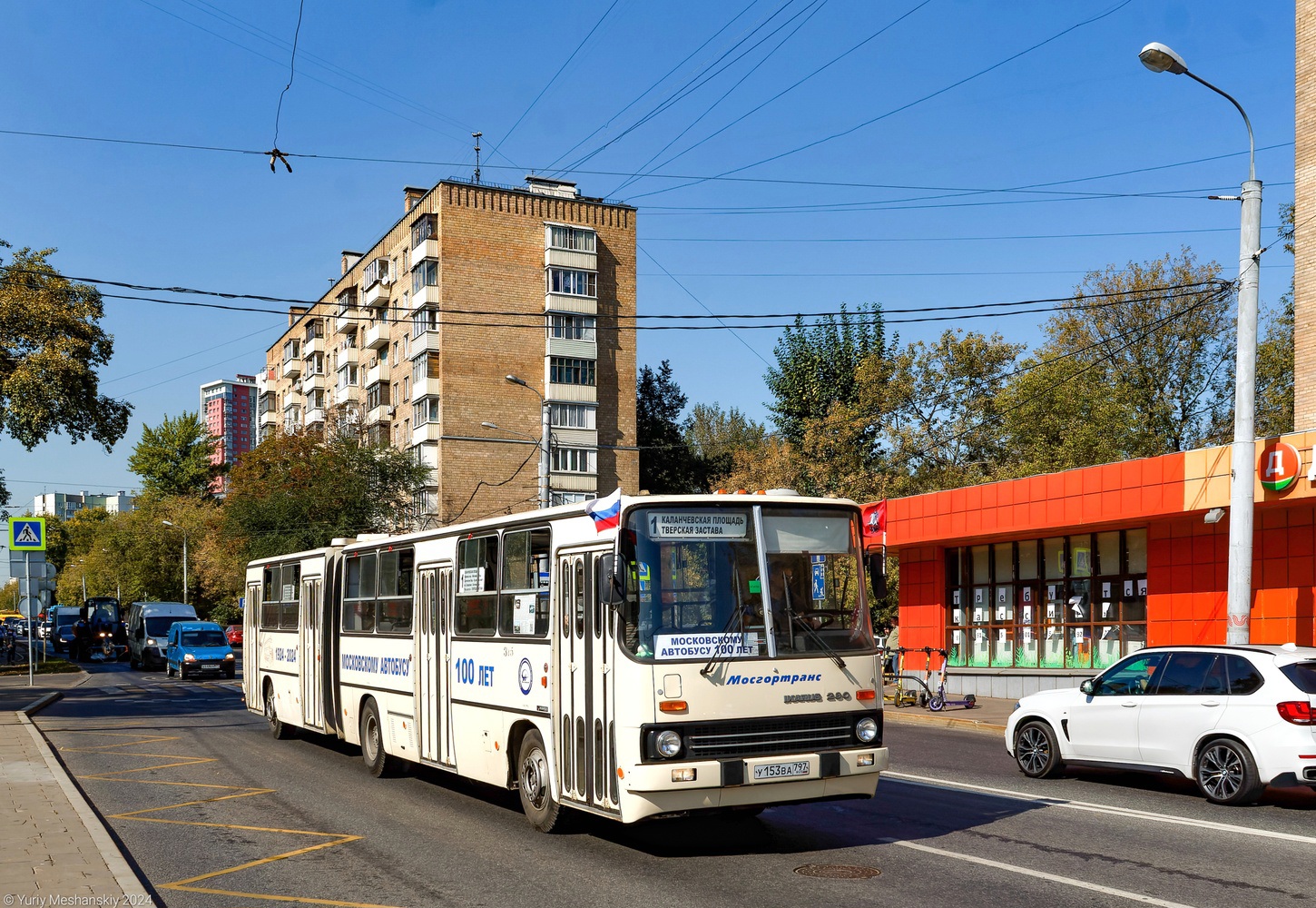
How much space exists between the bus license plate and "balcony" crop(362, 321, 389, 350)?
65.2 m

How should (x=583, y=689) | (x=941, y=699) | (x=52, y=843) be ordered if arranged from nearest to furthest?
(x=52, y=843), (x=583, y=689), (x=941, y=699)

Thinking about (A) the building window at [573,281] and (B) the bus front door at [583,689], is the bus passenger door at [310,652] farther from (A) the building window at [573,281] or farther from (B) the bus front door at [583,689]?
(A) the building window at [573,281]


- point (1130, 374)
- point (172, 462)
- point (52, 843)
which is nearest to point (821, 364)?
point (1130, 374)

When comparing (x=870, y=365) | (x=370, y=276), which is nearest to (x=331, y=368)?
(x=370, y=276)

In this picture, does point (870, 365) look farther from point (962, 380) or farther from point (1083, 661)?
point (1083, 661)

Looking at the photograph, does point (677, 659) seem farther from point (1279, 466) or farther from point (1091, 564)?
point (1091, 564)

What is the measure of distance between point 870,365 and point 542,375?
2177 cm

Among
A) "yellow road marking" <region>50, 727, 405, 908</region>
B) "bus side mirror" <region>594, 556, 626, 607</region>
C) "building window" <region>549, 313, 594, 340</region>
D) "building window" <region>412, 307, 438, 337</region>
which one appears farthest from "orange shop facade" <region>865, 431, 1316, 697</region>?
"building window" <region>412, 307, 438, 337</region>

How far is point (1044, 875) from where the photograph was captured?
8.62 m

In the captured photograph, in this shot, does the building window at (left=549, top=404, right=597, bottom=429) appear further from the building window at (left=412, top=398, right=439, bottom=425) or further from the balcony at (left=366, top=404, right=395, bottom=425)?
the balcony at (left=366, top=404, right=395, bottom=425)

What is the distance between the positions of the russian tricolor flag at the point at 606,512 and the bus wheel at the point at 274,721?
1225cm

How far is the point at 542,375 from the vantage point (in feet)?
215

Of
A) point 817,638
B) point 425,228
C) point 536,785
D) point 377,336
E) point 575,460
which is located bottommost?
point 536,785

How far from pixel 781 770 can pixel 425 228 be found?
58.8 meters
